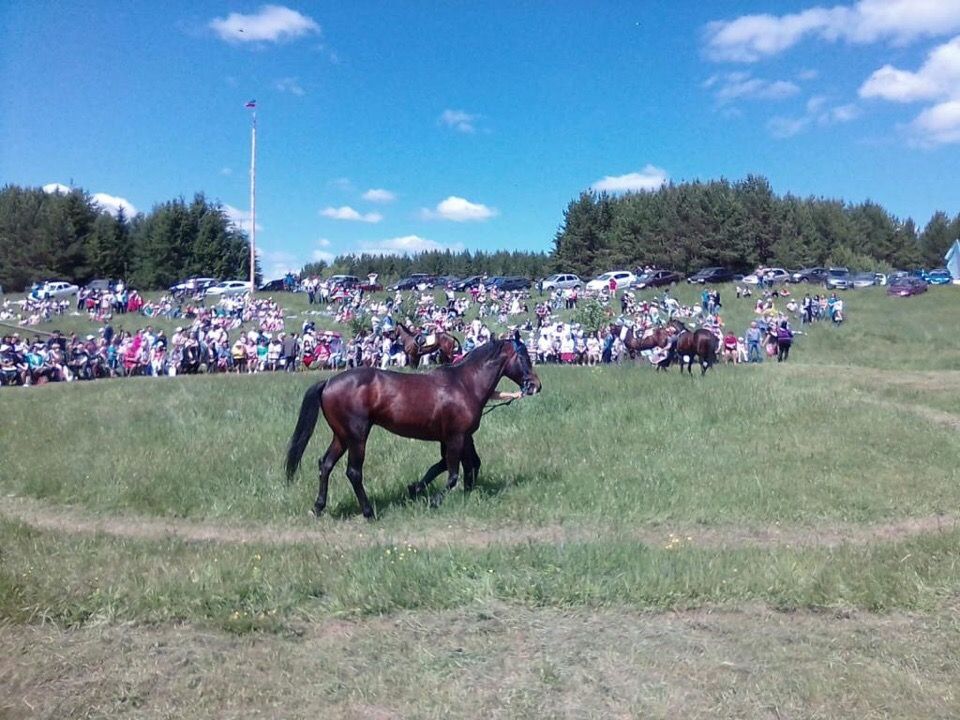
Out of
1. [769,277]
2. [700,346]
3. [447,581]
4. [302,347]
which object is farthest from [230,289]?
[447,581]

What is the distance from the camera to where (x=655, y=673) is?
4766 millimetres

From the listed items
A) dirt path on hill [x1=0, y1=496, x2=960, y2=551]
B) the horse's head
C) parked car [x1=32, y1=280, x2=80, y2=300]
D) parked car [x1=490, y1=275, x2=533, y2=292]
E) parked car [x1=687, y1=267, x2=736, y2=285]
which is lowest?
dirt path on hill [x1=0, y1=496, x2=960, y2=551]

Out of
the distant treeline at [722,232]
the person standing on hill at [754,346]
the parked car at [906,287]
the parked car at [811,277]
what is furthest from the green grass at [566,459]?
the distant treeline at [722,232]

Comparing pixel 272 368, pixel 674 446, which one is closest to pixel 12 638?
pixel 674 446

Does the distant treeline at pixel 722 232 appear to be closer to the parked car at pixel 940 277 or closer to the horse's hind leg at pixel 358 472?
the parked car at pixel 940 277

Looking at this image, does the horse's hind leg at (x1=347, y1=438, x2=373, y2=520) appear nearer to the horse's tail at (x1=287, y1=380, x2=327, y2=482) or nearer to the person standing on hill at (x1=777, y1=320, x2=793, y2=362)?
the horse's tail at (x1=287, y1=380, x2=327, y2=482)

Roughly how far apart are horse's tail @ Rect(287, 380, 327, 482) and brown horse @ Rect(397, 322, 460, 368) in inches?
644

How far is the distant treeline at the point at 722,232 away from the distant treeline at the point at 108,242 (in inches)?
1457

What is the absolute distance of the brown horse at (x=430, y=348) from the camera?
2603 centimetres

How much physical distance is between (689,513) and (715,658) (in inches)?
151

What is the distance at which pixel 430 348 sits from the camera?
2594 centimetres

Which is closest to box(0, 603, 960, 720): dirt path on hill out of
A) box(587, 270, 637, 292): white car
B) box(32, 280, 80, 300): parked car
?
box(587, 270, 637, 292): white car

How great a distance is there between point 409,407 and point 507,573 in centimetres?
311

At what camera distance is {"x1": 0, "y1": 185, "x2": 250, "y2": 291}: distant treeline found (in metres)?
70.2
